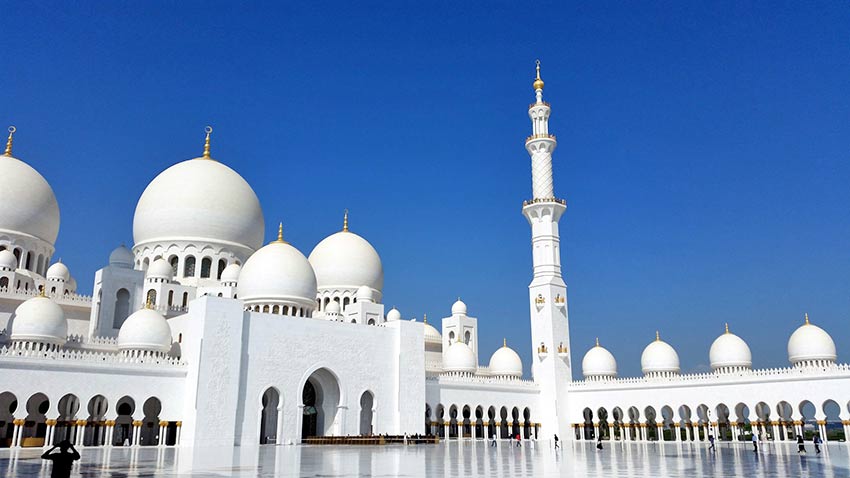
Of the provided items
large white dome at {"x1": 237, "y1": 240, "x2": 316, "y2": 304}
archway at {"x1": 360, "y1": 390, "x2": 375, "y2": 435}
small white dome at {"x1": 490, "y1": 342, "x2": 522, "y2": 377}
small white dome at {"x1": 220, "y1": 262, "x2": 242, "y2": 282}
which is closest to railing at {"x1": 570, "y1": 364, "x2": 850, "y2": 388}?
small white dome at {"x1": 490, "y1": 342, "x2": 522, "y2": 377}

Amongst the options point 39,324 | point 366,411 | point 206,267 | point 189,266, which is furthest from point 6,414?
point 366,411

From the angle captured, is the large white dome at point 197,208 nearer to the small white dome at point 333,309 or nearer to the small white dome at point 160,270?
the small white dome at point 160,270

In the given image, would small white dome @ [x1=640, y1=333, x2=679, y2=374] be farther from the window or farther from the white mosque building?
the window

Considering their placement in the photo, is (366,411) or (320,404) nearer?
(320,404)

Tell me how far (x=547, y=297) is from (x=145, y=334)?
54.4ft

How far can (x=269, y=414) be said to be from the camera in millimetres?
24000

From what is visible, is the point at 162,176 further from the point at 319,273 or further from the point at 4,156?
the point at 319,273

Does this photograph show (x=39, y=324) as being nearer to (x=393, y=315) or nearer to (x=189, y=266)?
(x=189, y=266)

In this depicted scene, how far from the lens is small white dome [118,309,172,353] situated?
22.0 meters

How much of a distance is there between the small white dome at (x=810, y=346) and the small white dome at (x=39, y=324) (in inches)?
1011

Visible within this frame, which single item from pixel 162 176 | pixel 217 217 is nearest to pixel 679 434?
pixel 217 217

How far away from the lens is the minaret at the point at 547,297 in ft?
100

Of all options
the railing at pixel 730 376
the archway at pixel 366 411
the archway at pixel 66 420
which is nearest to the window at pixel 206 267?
the archway at pixel 66 420

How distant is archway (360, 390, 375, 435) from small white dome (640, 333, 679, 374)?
12135 millimetres
